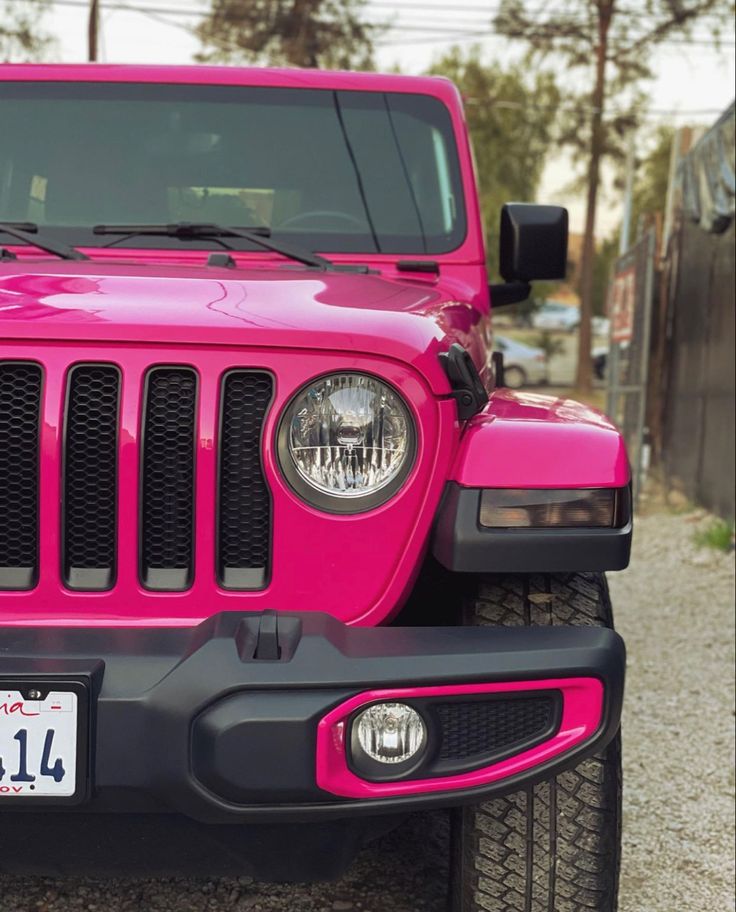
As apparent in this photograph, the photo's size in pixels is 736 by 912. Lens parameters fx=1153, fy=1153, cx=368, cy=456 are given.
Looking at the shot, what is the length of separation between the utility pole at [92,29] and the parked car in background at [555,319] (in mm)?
26587

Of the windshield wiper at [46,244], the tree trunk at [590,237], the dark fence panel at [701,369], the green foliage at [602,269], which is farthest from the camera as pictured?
the green foliage at [602,269]

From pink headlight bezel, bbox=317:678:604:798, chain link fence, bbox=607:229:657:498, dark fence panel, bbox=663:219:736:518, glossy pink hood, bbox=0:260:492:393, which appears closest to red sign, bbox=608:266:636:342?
chain link fence, bbox=607:229:657:498

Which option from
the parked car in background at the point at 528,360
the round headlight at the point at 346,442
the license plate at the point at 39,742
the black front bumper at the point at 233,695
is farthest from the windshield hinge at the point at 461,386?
the parked car in background at the point at 528,360

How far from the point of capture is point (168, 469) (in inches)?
77.2

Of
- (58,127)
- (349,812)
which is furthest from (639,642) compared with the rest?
(349,812)

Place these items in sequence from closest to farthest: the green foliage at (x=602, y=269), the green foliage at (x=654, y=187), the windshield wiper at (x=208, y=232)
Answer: the windshield wiper at (x=208, y=232) → the green foliage at (x=654, y=187) → the green foliage at (x=602, y=269)

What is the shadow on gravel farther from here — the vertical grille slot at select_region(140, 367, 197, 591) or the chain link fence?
the chain link fence

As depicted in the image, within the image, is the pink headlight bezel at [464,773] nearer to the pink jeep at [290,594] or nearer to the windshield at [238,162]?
the pink jeep at [290,594]

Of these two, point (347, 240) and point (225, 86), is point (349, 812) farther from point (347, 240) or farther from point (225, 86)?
point (225, 86)

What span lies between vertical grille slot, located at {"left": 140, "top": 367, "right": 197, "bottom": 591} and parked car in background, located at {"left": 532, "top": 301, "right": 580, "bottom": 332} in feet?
150

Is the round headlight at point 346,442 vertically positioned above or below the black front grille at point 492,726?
above

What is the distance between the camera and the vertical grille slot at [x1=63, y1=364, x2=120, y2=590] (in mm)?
1951

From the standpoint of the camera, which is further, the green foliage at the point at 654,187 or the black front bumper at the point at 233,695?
the green foliage at the point at 654,187

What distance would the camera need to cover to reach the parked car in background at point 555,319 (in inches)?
→ 1889
